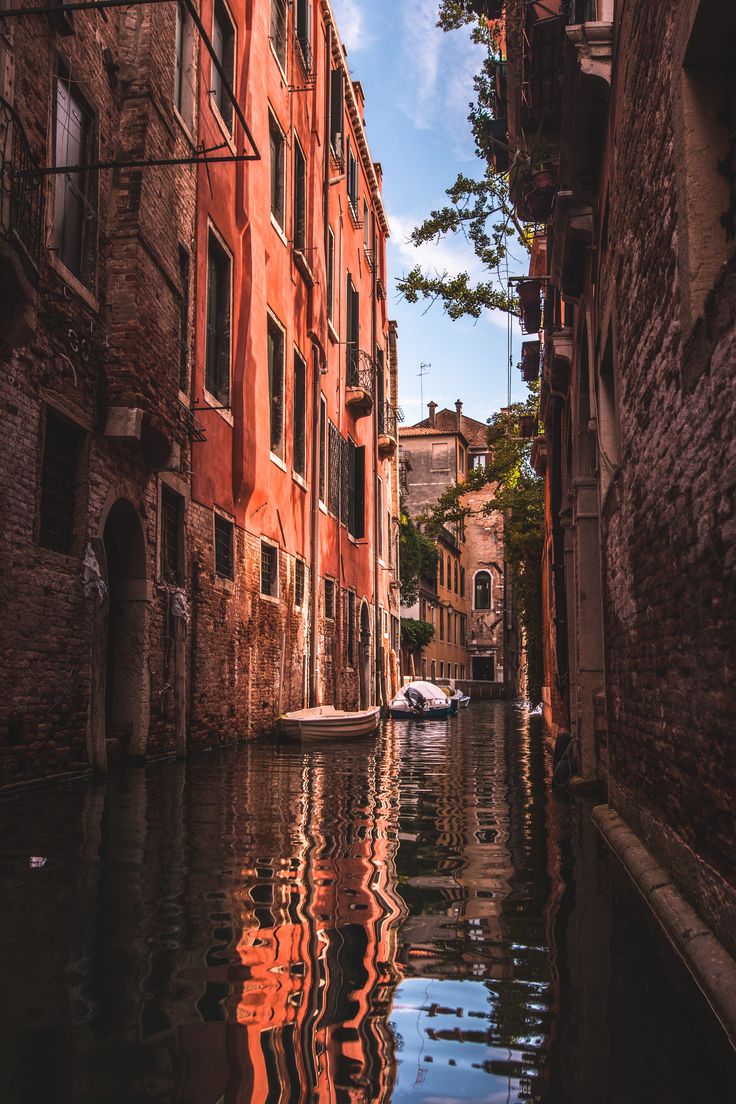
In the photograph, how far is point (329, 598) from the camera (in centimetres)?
2081

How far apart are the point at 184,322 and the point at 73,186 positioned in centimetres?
299

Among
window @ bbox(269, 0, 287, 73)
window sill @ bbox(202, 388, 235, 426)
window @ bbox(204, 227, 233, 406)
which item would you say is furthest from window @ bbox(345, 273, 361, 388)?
window sill @ bbox(202, 388, 235, 426)

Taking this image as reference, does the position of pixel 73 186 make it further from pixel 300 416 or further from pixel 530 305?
pixel 530 305

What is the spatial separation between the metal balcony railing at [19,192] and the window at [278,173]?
9635mm

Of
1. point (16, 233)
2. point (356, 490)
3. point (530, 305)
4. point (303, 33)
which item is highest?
point (303, 33)

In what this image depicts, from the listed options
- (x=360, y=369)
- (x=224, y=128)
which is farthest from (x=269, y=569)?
(x=360, y=369)

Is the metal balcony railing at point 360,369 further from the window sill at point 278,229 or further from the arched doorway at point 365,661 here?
the window sill at point 278,229

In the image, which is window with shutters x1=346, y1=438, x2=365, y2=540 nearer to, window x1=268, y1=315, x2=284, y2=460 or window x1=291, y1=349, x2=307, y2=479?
window x1=291, y1=349, x2=307, y2=479

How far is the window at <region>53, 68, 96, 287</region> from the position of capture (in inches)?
353

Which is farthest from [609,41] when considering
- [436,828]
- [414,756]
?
[414,756]

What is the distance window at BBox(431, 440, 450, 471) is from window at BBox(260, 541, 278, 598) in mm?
34205

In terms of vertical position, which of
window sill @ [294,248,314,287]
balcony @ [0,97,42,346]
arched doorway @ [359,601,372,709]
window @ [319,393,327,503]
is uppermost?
window sill @ [294,248,314,287]

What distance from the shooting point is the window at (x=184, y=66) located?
1206 cm

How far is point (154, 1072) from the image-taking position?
7.50 feet
